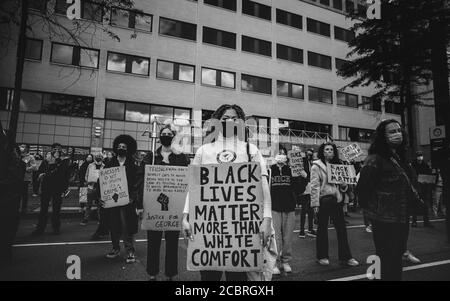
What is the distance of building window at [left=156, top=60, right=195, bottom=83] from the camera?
22844 millimetres

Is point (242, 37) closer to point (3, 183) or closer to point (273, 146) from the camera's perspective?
point (273, 146)

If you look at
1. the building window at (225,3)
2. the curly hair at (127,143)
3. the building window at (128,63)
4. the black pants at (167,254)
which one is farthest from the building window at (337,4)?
the black pants at (167,254)

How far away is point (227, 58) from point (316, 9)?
11.9m

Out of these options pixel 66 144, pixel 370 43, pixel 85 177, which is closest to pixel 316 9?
pixel 370 43

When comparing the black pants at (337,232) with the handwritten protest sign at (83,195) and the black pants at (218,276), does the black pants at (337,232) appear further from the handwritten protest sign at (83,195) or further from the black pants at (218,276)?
the handwritten protest sign at (83,195)

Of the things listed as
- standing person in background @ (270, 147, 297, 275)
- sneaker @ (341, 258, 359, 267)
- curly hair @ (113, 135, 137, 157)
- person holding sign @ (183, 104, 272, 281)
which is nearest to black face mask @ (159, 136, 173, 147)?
curly hair @ (113, 135, 137, 157)

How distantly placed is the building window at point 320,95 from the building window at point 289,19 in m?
6.14

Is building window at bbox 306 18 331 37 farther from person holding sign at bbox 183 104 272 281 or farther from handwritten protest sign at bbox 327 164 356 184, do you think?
person holding sign at bbox 183 104 272 281

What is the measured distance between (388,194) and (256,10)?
88.5ft

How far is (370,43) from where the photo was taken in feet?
54.5

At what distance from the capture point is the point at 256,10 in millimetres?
26734

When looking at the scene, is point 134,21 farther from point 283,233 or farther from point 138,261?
point 283,233

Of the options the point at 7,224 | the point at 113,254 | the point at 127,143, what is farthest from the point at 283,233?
the point at 7,224

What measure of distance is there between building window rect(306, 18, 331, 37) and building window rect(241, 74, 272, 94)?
7762 millimetres
